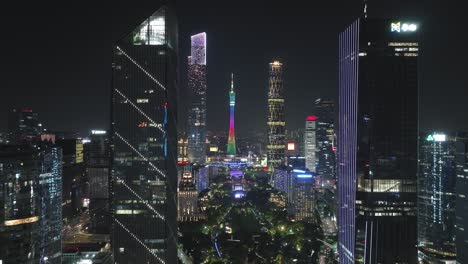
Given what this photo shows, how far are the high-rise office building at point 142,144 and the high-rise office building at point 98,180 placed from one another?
11.9 m

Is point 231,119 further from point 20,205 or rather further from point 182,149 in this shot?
point 20,205

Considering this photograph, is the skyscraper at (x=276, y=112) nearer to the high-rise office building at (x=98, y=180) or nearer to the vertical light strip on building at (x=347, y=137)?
the high-rise office building at (x=98, y=180)

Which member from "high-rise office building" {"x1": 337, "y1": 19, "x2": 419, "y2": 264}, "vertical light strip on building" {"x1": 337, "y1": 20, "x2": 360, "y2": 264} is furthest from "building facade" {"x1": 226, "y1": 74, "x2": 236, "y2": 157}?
"high-rise office building" {"x1": 337, "y1": 19, "x2": 419, "y2": 264}

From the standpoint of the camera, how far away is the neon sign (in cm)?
2514

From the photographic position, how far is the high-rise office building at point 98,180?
4019cm

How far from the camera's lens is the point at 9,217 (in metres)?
18.3

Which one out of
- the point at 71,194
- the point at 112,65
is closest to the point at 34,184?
the point at 112,65

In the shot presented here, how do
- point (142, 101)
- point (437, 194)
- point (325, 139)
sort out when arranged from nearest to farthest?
point (142, 101) → point (437, 194) → point (325, 139)

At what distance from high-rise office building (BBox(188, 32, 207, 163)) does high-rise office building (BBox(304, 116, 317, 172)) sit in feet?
77.0

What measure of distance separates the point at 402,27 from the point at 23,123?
43.4 meters

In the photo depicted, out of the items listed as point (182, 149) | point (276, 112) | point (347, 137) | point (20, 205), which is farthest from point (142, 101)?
point (276, 112)

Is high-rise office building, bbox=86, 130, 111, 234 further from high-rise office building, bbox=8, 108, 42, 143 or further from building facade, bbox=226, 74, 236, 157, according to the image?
building facade, bbox=226, 74, 236, 157

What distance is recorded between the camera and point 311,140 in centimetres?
9200

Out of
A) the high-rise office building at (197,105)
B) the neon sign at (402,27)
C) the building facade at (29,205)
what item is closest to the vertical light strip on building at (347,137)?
the neon sign at (402,27)
